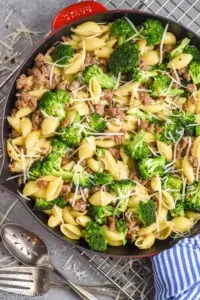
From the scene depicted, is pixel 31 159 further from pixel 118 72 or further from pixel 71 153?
pixel 118 72

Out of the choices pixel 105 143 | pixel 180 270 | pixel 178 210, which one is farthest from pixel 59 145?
pixel 180 270

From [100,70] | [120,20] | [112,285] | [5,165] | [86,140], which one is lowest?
[112,285]

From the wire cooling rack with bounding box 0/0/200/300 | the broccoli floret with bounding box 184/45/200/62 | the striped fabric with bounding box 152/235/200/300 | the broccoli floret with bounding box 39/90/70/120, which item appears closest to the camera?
the broccoli floret with bounding box 39/90/70/120

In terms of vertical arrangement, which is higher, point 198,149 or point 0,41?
point 198,149

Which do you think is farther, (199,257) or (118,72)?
(199,257)

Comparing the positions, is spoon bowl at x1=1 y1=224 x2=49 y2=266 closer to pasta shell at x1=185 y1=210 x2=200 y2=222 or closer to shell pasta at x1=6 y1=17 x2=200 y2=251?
shell pasta at x1=6 y1=17 x2=200 y2=251

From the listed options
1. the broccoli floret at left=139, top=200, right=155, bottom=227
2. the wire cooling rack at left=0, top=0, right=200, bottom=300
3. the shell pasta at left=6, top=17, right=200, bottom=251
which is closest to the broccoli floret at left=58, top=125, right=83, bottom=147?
the shell pasta at left=6, top=17, right=200, bottom=251

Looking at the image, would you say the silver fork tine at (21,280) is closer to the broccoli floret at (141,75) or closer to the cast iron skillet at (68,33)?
the cast iron skillet at (68,33)

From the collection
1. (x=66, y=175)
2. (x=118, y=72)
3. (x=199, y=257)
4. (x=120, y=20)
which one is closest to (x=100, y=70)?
(x=118, y=72)
